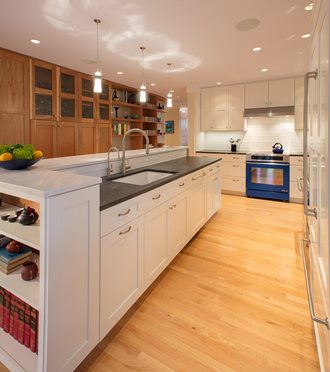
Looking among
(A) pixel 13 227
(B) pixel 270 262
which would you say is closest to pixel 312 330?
(B) pixel 270 262

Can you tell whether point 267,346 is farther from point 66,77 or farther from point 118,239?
point 66,77

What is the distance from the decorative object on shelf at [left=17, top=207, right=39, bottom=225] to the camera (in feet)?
4.37

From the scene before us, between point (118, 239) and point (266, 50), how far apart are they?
3604 millimetres

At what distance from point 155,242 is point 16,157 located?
113cm

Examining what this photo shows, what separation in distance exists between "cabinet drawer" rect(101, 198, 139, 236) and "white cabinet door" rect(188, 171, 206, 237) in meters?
1.15

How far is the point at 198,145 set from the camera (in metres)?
6.22

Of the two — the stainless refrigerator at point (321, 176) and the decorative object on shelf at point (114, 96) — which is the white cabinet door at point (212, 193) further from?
the decorative object on shelf at point (114, 96)

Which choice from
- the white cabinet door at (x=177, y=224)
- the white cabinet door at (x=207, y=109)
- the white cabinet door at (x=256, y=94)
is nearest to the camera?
the white cabinet door at (x=177, y=224)

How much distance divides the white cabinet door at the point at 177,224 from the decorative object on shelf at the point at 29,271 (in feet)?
3.73

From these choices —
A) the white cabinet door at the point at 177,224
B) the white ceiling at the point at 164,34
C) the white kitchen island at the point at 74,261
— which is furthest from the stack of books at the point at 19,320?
the white ceiling at the point at 164,34

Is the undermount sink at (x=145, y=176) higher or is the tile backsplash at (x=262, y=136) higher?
the tile backsplash at (x=262, y=136)

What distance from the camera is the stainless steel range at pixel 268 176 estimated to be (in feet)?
16.0

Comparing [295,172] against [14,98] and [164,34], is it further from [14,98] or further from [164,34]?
[14,98]

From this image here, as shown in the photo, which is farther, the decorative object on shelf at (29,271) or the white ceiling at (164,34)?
the white ceiling at (164,34)
